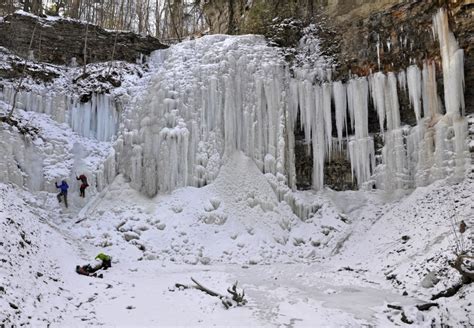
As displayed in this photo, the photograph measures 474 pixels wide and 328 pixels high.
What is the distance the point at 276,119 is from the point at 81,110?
790 centimetres

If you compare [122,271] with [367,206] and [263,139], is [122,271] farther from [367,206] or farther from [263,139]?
[367,206]

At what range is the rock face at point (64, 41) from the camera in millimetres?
18469

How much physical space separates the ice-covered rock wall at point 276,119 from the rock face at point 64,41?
3196mm

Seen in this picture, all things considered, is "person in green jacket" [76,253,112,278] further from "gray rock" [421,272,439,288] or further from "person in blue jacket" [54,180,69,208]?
"gray rock" [421,272,439,288]

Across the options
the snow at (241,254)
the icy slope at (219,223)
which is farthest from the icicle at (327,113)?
the icy slope at (219,223)

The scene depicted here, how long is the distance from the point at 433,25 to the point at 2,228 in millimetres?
14927

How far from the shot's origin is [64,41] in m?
19.5

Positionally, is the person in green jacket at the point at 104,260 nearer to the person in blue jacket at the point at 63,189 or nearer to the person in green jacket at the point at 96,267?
the person in green jacket at the point at 96,267

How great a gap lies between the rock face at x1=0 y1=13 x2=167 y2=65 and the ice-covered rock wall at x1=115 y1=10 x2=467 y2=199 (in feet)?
10.5

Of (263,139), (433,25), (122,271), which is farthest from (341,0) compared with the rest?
(122,271)

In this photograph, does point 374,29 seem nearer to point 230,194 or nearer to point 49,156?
point 230,194

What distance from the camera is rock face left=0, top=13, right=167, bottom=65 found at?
18469 mm

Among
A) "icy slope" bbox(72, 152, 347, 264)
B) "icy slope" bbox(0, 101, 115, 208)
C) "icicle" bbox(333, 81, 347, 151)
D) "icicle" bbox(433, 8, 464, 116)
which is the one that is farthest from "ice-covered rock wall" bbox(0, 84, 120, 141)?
"icicle" bbox(433, 8, 464, 116)

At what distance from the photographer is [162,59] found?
65.4 ft
